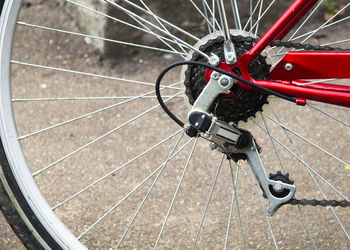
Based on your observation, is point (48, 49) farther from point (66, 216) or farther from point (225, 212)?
point (225, 212)

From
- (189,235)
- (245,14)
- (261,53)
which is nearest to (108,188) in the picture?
(189,235)

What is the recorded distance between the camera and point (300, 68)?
75.2 inches

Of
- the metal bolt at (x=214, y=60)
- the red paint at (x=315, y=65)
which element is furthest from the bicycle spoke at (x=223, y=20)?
the red paint at (x=315, y=65)

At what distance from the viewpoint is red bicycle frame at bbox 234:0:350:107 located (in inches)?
71.4

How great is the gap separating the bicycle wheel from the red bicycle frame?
0.26ft

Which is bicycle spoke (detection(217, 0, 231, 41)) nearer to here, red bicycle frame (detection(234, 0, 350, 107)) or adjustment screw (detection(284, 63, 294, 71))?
red bicycle frame (detection(234, 0, 350, 107))

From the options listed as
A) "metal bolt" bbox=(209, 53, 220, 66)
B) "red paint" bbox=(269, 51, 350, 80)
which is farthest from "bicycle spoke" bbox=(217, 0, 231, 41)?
"red paint" bbox=(269, 51, 350, 80)

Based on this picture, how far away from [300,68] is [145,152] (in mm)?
651

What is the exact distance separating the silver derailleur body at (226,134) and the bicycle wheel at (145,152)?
0.12m

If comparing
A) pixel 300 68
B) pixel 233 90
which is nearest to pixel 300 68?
pixel 300 68

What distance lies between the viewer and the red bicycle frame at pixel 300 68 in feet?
5.95

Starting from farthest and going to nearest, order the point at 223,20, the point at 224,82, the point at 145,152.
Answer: the point at 145,152, the point at 224,82, the point at 223,20

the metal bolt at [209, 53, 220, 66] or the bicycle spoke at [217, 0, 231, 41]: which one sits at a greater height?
the bicycle spoke at [217, 0, 231, 41]

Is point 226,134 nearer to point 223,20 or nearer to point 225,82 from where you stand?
point 225,82
